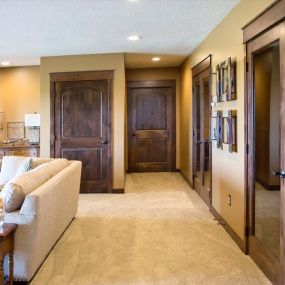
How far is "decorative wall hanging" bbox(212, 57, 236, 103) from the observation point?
11.2ft

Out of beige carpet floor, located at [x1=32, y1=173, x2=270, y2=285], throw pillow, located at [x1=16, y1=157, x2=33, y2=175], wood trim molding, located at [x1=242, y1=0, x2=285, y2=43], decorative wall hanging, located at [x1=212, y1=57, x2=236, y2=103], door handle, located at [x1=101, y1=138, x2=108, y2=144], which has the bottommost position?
beige carpet floor, located at [x1=32, y1=173, x2=270, y2=285]

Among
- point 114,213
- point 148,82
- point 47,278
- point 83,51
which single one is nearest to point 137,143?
point 148,82

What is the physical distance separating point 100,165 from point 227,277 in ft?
11.5

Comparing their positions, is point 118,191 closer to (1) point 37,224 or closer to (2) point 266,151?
(1) point 37,224

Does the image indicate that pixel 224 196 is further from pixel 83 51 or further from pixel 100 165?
pixel 83 51

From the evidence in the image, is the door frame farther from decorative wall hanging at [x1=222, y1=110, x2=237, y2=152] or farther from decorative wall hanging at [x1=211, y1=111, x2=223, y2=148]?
decorative wall hanging at [x1=211, y1=111, x2=223, y2=148]

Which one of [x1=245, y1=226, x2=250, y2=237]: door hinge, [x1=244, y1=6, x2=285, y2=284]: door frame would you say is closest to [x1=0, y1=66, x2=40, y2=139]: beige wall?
[x1=244, y1=6, x2=285, y2=284]: door frame

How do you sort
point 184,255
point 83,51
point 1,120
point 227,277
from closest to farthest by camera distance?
point 227,277, point 184,255, point 83,51, point 1,120

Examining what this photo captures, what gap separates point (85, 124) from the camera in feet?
18.9

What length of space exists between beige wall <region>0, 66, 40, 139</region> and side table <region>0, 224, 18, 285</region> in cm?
505

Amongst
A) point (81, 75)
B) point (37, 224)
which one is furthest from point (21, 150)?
point (37, 224)

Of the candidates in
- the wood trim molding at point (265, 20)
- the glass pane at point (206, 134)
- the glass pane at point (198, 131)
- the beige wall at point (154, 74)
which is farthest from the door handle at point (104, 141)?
the wood trim molding at point (265, 20)

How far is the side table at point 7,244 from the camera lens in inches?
85.9

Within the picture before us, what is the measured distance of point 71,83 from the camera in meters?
5.77
